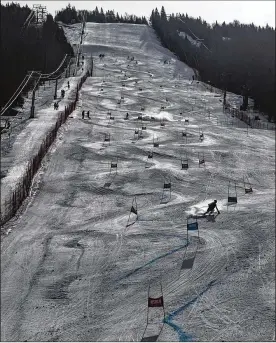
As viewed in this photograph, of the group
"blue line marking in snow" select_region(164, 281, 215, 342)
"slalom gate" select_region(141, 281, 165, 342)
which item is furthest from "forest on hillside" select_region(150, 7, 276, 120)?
"slalom gate" select_region(141, 281, 165, 342)

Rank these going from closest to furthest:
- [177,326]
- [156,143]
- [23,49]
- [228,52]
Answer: [177,326], [156,143], [23,49], [228,52]

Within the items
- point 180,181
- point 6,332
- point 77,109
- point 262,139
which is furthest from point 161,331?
point 77,109

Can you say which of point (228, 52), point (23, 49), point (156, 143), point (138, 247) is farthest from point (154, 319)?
point (228, 52)

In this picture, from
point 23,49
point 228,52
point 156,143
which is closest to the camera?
point 156,143

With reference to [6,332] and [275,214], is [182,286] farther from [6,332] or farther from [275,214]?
[275,214]

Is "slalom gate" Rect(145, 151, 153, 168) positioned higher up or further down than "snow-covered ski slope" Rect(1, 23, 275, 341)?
higher up

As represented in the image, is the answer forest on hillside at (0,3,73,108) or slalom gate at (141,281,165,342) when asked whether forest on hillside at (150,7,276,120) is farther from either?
slalom gate at (141,281,165,342)

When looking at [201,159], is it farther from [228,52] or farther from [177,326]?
[228,52]
